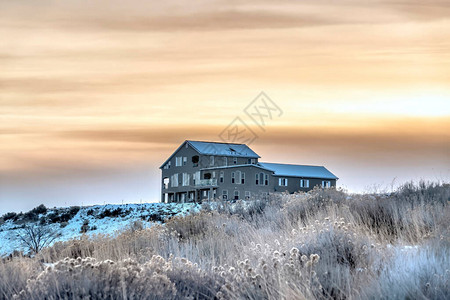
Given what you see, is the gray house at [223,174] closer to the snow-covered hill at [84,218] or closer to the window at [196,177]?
the window at [196,177]

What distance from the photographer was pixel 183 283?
746 cm

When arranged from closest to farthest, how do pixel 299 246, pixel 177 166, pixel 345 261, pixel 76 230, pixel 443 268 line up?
pixel 443 268, pixel 345 261, pixel 299 246, pixel 76 230, pixel 177 166

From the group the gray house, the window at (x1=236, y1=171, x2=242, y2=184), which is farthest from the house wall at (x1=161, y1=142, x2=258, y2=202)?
the window at (x1=236, y1=171, x2=242, y2=184)

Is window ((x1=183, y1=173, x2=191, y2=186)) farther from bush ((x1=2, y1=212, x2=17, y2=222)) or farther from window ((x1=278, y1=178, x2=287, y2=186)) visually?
bush ((x1=2, y1=212, x2=17, y2=222))

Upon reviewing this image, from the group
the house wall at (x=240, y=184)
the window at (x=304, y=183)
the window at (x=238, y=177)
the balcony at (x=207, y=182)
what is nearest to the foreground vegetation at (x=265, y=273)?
the house wall at (x=240, y=184)

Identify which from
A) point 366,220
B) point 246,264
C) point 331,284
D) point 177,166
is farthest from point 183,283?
point 177,166

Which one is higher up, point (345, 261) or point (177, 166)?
point (177, 166)

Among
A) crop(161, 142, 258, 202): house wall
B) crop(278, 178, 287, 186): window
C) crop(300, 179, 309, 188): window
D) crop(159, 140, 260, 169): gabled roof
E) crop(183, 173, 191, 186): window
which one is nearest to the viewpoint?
crop(161, 142, 258, 202): house wall

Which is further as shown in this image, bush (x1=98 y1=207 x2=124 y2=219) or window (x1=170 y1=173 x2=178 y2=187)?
window (x1=170 y1=173 x2=178 y2=187)

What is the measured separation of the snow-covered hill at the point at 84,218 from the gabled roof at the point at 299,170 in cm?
2231

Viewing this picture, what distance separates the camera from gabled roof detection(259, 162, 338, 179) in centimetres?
5887

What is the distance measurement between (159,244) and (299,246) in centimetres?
357

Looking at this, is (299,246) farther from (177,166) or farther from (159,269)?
(177,166)

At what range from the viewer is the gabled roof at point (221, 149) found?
186 ft
